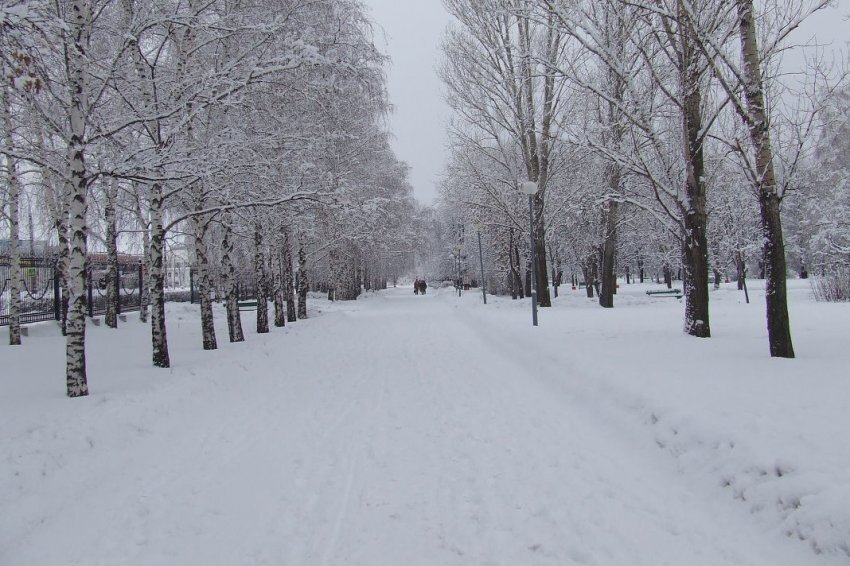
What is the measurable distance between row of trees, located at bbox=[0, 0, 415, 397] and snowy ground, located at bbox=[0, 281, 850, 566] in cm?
190

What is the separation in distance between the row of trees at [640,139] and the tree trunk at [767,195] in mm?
18

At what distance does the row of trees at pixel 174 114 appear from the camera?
5.88 meters

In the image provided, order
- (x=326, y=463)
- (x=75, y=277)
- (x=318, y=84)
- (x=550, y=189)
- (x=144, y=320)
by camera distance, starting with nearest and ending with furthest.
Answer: (x=326, y=463)
(x=75, y=277)
(x=318, y=84)
(x=144, y=320)
(x=550, y=189)

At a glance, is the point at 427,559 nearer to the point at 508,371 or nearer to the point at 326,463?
the point at 326,463

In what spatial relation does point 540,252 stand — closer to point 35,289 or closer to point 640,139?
point 640,139

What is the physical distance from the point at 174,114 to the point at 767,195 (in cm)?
903

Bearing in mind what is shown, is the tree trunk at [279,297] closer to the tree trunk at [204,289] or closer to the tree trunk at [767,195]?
the tree trunk at [204,289]

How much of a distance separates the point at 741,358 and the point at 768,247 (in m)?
1.63

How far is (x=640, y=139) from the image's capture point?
13445 millimetres

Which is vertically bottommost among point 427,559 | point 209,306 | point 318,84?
point 427,559

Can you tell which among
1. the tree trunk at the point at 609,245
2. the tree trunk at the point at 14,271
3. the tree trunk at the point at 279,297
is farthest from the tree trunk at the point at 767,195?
the tree trunk at the point at 14,271

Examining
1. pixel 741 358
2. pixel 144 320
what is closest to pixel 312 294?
pixel 144 320

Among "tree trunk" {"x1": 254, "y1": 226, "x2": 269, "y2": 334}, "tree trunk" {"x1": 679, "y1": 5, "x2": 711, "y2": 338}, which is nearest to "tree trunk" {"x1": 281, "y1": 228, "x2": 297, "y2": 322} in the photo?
"tree trunk" {"x1": 254, "y1": 226, "x2": 269, "y2": 334}

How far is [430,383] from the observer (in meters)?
7.51
